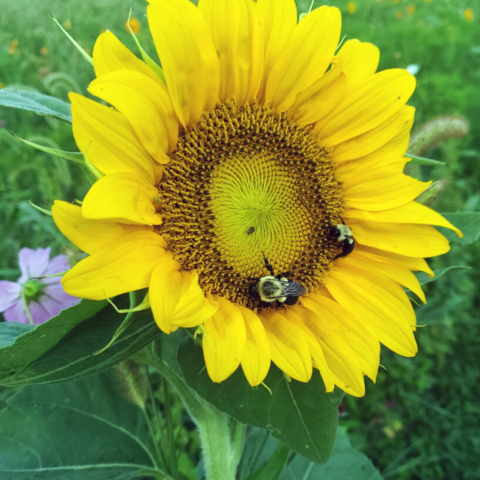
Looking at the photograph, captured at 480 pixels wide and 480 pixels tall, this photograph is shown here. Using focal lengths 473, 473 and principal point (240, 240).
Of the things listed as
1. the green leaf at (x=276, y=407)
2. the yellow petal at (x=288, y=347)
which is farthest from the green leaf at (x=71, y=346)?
the yellow petal at (x=288, y=347)

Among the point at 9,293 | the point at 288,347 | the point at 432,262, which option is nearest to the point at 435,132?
the point at 288,347

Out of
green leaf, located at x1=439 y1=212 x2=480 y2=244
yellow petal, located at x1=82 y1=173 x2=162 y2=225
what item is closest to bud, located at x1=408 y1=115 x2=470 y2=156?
green leaf, located at x1=439 y1=212 x2=480 y2=244

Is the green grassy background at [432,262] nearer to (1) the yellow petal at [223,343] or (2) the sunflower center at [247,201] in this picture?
(2) the sunflower center at [247,201]

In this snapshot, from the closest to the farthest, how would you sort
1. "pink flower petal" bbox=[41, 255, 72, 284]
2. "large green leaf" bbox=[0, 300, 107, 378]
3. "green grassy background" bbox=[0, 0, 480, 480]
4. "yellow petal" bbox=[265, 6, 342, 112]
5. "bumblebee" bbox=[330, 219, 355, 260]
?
"large green leaf" bbox=[0, 300, 107, 378]
"yellow petal" bbox=[265, 6, 342, 112]
"bumblebee" bbox=[330, 219, 355, 260]
"pink flower petal" bbox=[41, 255, 72, 284]
"green grassy background" bbox=[0, 0, 480, 480]

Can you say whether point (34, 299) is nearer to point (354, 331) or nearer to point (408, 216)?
point (354, 331)

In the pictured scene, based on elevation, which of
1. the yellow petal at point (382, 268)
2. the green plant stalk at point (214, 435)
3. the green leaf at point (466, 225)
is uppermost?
the green leaf at point (466, 225)

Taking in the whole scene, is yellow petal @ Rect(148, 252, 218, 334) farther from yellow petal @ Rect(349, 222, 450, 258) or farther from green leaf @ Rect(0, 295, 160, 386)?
yellow petal @ Rect(349, 222, 450, 258)

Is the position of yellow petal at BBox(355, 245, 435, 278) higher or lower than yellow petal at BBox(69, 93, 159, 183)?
lower
